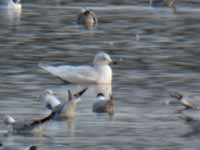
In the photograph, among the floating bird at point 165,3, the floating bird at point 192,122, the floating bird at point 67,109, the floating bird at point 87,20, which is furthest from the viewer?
the floating bird at point 165,3

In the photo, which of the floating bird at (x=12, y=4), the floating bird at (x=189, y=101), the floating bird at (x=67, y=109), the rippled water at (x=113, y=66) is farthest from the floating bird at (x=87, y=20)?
the floating bird at (x=67, y=109)

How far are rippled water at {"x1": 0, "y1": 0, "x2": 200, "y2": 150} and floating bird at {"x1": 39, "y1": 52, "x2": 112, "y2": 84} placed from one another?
0.19 metres

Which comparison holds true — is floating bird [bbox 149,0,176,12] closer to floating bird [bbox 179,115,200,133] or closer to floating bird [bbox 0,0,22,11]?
floating bird [bbox 0,0,22,11]

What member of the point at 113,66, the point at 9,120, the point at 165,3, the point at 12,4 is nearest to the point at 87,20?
the point at 12,4

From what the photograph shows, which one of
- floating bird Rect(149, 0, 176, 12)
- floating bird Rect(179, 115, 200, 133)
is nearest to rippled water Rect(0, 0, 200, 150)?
floating bird Rect(179, 115, 200, 133)

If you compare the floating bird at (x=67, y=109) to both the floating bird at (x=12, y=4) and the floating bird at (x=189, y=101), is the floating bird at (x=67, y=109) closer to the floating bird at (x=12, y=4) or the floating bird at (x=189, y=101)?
the floating bird at (x=189, y=101)

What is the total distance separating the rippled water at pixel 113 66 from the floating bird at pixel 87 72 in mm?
195

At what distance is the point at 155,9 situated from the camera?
3441cm

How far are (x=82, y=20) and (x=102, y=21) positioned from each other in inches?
48.3

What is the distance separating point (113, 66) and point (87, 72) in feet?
6.75

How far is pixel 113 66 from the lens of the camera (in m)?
23.3

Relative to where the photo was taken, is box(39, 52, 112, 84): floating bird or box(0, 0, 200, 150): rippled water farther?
box(39, 52, 112, 84): floating bird

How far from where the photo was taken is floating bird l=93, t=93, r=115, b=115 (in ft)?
57.7

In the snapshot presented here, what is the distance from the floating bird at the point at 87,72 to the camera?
21.1m
